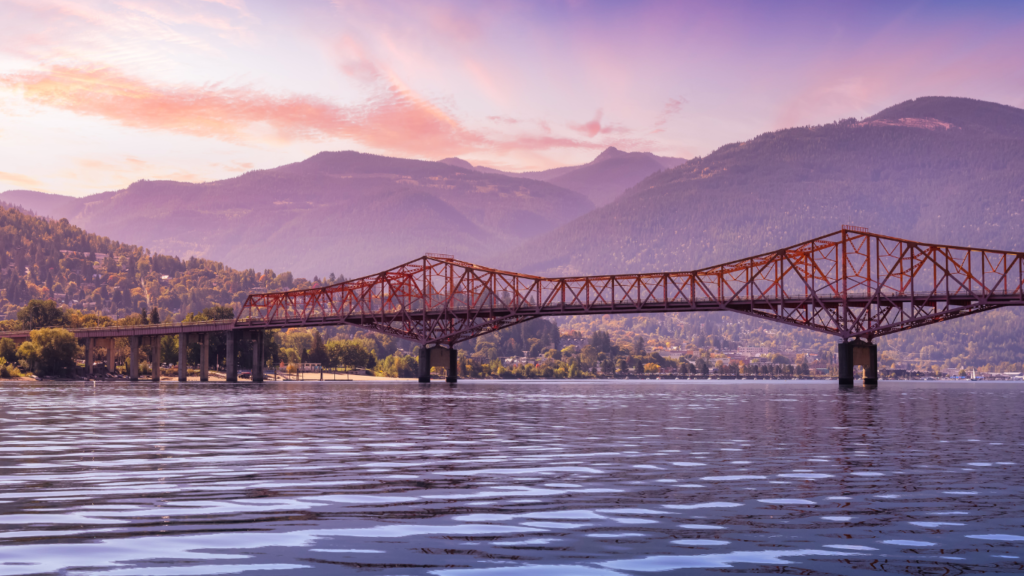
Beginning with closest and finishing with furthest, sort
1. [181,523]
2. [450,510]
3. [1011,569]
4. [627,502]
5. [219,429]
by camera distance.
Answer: [1011,569], [181,523], [450,510], [627,502], [219,429]

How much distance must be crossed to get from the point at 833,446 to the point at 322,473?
63.7ft

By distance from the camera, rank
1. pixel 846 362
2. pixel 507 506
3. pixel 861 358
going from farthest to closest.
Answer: pixel 846 362 < pixel 861 358 < pixel 507 506

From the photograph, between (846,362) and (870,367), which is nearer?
(870,367)

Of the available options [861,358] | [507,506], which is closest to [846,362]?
[861,358]

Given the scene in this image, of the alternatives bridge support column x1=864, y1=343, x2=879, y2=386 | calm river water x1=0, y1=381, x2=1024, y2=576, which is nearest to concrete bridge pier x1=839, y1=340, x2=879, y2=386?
bridge support column x1=864, y1=343, x2=879, y2=386

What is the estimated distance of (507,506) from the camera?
62.1 ft

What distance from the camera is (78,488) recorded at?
21.3 m

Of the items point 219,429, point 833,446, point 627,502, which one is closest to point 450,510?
point 627,502

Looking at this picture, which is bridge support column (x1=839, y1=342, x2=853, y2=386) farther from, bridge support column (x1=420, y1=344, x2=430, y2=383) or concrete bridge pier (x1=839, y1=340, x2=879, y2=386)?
bridge support column (x1=420, y1=344, x2=430, y2=383)

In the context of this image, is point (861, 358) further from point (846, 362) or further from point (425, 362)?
point (425, 362)

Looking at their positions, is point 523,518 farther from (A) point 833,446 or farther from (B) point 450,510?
(A) point 833,446

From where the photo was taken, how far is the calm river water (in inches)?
541

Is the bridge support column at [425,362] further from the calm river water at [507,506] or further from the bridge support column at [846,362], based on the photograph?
the calm river water at [507,506]

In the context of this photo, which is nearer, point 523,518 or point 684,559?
point 684,559
